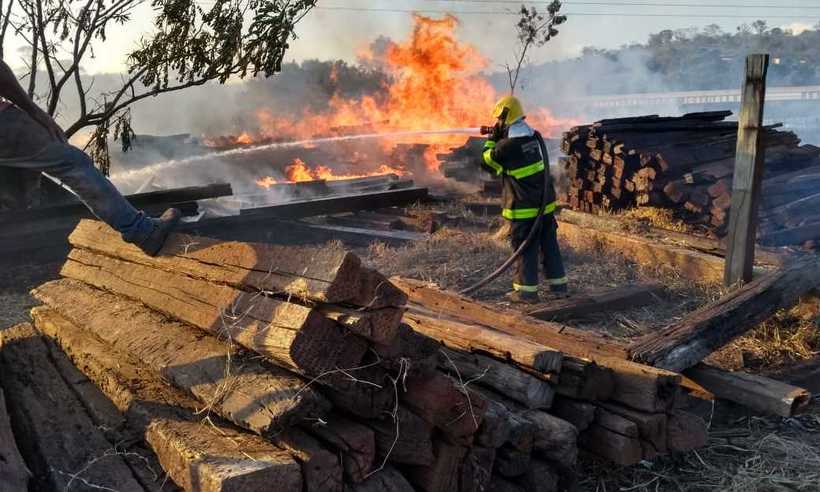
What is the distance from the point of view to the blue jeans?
13.5ft

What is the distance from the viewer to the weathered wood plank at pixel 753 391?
13.0ft

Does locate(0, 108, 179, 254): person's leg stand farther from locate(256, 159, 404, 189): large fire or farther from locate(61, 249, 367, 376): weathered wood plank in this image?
locate(256, 159, 404, 189): large fire

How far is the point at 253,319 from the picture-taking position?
310 centimetres

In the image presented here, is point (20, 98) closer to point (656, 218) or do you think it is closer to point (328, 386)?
point (328, 386)

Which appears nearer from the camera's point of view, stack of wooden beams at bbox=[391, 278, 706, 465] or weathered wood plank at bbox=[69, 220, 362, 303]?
weathered wood plank at bbox=[69, 220, 362, 303]

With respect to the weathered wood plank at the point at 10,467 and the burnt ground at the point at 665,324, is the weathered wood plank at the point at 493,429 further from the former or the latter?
the weathered wood plank at the point at 10,467

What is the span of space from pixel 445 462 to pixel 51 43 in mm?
8029

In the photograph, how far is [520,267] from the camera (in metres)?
6.68

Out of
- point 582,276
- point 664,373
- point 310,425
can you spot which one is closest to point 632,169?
point 582,276

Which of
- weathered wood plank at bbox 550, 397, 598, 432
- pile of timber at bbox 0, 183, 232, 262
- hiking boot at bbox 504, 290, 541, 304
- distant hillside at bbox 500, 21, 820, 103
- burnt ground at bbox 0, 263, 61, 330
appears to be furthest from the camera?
distant hillside at bbox 500, 21, 820, 103

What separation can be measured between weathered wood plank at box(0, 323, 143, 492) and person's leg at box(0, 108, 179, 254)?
969 mm

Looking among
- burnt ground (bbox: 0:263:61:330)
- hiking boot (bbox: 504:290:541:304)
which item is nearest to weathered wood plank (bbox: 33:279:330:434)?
burnt ground (bbox: 0:263:61:330)

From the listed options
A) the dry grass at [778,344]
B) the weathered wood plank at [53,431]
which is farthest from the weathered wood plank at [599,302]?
the weathered wood plank at [53,431]

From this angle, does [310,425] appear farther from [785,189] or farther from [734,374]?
[785,189]
